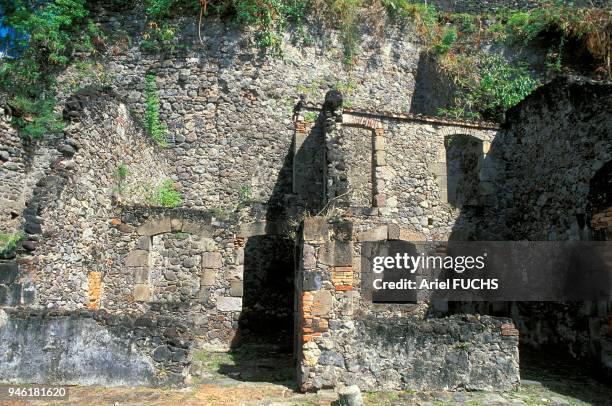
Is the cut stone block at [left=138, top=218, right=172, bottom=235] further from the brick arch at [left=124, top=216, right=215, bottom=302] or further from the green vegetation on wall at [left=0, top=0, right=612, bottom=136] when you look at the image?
the green vegetation on wall at [left=0, top=0, right=612, bottom=136]

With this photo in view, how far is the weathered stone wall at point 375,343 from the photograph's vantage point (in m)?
6.95

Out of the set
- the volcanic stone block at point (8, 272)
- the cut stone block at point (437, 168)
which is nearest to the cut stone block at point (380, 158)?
the cut stone block at point (437, 168)

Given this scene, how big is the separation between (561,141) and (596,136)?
1023 mm

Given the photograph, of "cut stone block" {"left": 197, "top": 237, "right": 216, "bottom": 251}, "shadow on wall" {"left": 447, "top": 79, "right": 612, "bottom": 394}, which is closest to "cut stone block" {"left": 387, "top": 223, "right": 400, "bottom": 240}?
"shadow on wall" {"left": 447, "top": 79, "right": 612, "bottom": 394}

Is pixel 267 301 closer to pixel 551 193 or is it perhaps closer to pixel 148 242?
pixel 148 242

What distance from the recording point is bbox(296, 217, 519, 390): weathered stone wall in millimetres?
6945

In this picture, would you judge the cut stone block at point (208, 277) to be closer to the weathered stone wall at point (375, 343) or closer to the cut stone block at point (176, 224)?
the cut stone block at point (176, 224)

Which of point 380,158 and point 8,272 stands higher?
point 380,158

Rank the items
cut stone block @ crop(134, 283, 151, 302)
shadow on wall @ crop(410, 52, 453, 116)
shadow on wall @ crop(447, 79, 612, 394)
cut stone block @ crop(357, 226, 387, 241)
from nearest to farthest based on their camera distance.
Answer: shadow on wall @ crop(447, 79, 612, 394)
cut stone block @ crop(134, 283, 151, 302)
cut stone block @ crop(357, 226, 387, 241)
shadow on wall @ crop(410, 52, 453, 116)

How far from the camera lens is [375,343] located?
7.04 meters

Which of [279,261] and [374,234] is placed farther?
[279,261]

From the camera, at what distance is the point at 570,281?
30.5 feet

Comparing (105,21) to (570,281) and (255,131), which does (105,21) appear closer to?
(255,131)

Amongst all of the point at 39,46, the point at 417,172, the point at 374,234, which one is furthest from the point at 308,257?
the point at 39,46
